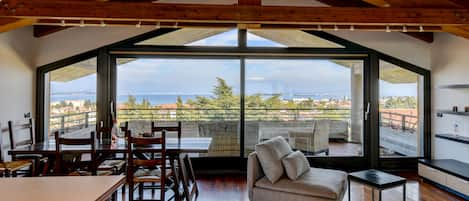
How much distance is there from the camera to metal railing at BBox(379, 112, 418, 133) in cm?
571

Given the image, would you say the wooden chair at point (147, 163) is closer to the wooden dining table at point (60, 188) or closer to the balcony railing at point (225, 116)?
the wooden dining table at point (60, 188)

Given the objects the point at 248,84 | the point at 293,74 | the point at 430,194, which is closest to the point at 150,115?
the point at 248,84

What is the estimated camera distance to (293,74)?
18.6 ft

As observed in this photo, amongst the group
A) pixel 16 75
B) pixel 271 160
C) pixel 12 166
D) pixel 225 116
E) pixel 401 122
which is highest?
pixel 16 75

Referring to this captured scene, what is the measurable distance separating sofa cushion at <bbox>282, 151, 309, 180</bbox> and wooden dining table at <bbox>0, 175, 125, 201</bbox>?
85.7 inches

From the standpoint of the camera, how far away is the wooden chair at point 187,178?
3.89 m

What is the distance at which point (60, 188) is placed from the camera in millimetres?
1582

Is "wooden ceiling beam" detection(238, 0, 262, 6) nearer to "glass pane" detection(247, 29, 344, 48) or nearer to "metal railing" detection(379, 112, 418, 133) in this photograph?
"glass pane" detection(247, 29, 344, 48)

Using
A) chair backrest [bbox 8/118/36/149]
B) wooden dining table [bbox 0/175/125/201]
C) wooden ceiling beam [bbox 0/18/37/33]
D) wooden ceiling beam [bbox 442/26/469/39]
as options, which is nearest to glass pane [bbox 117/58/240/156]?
chair backrest [bbox 8/118/36/149]

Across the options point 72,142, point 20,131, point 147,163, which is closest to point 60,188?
point 147,163

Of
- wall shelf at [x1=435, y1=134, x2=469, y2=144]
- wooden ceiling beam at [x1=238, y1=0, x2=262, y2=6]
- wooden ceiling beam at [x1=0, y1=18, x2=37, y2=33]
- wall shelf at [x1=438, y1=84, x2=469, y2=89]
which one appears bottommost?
wall shelf at [x1=435, y1=134, x2=469, y2=144]

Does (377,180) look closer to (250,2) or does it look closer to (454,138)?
(454,138)

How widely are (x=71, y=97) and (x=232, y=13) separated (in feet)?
10.9

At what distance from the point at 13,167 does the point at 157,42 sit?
276cm
